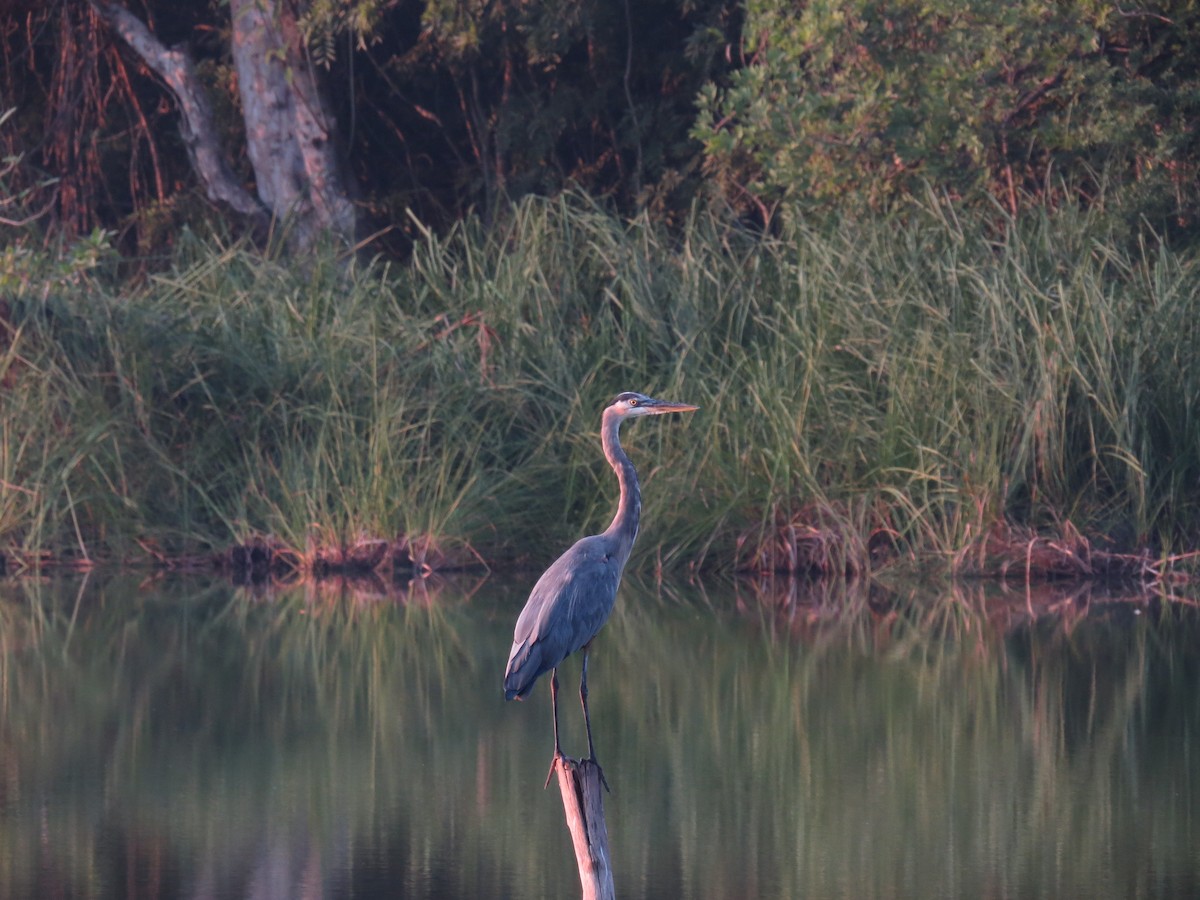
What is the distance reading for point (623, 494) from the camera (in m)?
6.53

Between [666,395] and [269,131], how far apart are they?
553cm

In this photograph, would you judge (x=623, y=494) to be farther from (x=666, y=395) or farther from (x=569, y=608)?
(x=666, y=395)

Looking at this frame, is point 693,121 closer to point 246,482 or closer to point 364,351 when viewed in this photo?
point 364,351

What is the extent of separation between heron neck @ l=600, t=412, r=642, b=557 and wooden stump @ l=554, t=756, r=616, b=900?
1.64m

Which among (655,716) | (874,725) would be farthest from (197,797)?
(874,725)

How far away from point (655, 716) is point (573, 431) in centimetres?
401

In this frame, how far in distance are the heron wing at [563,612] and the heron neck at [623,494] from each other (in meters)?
0.20

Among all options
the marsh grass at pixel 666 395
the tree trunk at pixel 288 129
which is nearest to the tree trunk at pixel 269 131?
the tree trunk at pixel 288 129

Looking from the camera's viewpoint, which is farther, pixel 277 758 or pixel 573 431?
pixel 573 431

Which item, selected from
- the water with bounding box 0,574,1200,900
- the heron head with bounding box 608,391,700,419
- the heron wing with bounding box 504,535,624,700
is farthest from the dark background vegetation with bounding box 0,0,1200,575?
the heron wing with bounding box 504,535,624,700

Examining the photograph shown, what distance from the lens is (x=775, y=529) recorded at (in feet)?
35.9

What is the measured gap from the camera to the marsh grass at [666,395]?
1067 cm

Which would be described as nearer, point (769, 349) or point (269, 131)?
point (769, 349)

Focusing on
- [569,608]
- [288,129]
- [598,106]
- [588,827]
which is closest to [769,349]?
[598,106]
